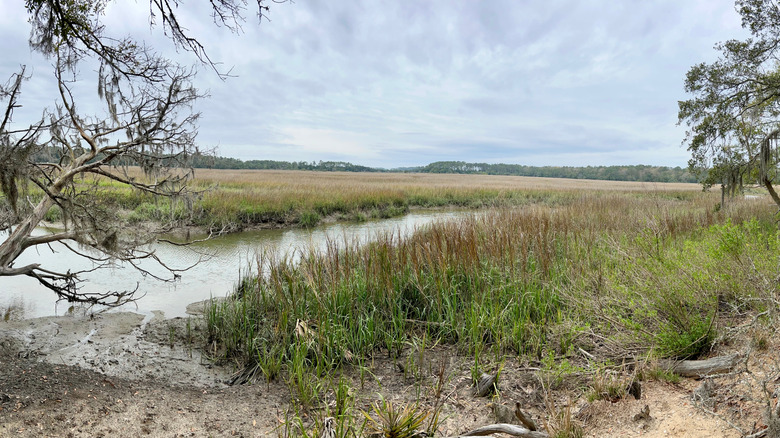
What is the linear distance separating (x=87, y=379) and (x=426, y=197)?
23215 mm

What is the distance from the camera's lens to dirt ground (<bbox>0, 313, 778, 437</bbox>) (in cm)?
250

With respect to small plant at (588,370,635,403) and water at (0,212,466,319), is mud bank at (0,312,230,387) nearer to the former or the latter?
water at (0,212,466,319)

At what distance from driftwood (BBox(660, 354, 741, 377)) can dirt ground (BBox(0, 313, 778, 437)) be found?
0.31 feet

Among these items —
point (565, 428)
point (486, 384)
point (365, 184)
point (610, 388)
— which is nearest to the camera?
point (565, 428)

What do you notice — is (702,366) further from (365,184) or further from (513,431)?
(365,184)

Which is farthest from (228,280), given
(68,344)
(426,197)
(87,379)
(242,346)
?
(426,197)

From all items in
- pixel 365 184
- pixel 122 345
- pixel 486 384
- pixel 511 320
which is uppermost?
pixel 365 184

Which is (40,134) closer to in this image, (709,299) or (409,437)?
(409,437)

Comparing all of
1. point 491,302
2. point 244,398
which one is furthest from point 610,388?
point 244,398

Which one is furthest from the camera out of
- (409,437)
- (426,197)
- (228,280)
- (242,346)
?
(426,197)

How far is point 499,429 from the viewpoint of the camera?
8.13 ft

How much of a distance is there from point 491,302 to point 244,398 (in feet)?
8.49

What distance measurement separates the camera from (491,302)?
182 inches

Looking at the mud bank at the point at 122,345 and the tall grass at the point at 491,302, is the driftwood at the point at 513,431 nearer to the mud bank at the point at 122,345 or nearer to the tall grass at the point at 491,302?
the tall grass at the point at 491,302
